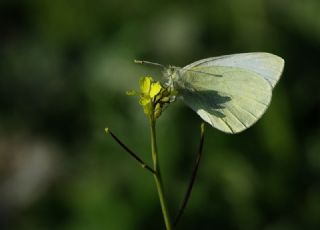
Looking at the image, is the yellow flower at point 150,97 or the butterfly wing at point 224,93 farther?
the butterfly wing at point 224,93

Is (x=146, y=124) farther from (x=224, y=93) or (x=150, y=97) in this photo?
(x=150, y=97)

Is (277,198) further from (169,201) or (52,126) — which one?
(52,126)

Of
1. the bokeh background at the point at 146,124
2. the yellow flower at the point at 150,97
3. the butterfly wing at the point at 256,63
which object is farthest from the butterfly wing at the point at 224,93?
the bokeh background at the point at 146,124

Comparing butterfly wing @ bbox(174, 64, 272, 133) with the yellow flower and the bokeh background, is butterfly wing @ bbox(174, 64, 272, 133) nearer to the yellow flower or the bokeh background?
the yellow flower

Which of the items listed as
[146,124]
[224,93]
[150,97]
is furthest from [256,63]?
[146,124]

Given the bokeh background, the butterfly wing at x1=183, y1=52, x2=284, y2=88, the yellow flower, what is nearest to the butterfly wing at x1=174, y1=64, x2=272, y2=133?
the butterfly wing at x1=183, y1=52, x2=284, y2=88

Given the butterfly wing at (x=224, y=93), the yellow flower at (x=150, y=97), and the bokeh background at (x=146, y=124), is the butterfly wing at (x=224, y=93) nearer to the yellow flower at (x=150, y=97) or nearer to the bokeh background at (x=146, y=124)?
the yellow flower at (x=150, y=97)
